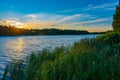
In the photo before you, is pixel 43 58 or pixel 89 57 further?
pixel 43 58

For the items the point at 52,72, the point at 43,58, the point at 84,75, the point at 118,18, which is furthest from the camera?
the point at 118,18

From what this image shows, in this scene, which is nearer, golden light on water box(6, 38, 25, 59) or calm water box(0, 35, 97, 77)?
calm water box(0, 35, 97, 77)

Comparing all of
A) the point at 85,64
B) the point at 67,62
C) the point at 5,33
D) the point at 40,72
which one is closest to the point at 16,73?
the point at 40,72

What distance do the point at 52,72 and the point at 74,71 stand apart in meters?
1.04

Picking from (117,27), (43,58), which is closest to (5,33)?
(117,27)

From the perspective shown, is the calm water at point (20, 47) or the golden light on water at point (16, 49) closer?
the calm water at point (20, 47)

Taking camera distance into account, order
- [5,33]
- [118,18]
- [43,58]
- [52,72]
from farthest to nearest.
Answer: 1. [5,33]
2. [118,18]
3. [43,58]
4. [52,72]

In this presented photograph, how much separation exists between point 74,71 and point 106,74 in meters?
1.52

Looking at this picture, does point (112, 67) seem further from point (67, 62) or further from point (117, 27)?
point (117, 27)

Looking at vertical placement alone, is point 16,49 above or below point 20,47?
above

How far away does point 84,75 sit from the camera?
35.7ft

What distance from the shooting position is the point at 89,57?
1362cm

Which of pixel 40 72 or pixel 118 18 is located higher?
pixel 118 18

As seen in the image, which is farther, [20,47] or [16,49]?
[20,47]
